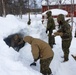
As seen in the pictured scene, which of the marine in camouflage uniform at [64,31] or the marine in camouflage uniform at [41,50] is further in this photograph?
the marine in camouflage uniform at [64,31]

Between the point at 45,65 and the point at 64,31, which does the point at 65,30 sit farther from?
the point at 45,65

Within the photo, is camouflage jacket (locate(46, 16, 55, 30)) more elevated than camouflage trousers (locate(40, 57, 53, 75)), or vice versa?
camouflage jacket (locate(46, 16, 55, 30))

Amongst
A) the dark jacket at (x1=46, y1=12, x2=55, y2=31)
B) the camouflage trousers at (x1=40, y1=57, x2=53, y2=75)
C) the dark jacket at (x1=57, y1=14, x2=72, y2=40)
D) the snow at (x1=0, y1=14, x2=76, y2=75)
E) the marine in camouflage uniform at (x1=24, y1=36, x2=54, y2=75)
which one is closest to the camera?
the marine in camouflage uniform at (x1=24, y1=36, x2=54, y2=75)

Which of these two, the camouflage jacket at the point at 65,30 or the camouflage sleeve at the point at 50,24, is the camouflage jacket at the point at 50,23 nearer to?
the camouflage sleeve at the point at 50,24

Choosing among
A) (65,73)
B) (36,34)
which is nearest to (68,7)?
(36,34)

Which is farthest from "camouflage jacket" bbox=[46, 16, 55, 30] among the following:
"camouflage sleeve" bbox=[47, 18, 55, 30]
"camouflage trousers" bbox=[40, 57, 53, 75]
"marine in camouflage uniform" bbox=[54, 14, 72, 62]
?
"camouflage trousers" bbox=[40, 57, 53, 75]

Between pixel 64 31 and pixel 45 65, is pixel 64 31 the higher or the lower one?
the higher one

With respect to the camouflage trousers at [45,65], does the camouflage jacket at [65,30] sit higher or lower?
higher

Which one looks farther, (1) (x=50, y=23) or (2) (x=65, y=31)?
(1) (x=50, y=23)

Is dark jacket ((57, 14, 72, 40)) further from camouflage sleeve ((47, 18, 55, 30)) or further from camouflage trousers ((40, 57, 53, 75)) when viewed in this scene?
camouflage trousers ((40, 57, 53, 75))

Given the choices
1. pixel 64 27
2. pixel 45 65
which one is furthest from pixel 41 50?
pixel 64 27

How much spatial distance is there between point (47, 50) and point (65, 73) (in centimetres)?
185

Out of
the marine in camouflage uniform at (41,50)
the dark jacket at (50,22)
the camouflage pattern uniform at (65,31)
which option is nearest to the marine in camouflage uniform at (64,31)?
the camouflage pattern uniform at (65,31)

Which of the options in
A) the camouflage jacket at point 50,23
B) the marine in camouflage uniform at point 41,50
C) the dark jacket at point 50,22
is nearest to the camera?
the marine in camouflage uniform at point 41,50
